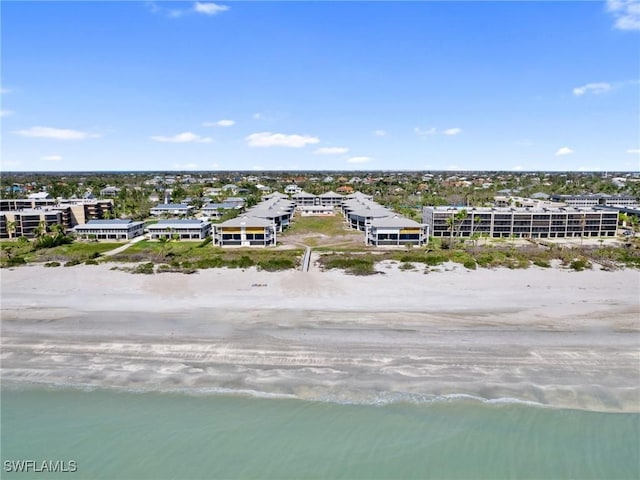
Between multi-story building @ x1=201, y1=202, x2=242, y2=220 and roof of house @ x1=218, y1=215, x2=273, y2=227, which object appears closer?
roof of house @ x1=218, y1=215, x2=273, y2=227

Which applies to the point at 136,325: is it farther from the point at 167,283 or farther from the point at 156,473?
the point at 156,473

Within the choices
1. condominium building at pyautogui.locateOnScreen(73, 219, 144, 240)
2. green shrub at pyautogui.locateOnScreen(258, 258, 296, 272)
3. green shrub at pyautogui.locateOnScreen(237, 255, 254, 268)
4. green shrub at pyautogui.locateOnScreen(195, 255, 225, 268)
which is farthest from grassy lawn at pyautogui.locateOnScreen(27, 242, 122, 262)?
green shrub at pyautogui.locateOnScreen(258, 258, 296, 272)

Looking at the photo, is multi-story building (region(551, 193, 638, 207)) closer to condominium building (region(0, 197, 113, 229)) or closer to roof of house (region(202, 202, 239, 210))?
roof of house (region(202, 202, 239, 210))

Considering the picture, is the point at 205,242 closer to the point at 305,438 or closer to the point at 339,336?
the point at 339,336

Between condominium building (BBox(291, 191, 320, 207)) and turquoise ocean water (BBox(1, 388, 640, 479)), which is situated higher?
condominium building (BBox(291, 191, 320, 207))

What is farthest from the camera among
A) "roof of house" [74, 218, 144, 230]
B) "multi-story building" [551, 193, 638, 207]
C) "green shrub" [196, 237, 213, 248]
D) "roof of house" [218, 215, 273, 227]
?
"multi-story building" [551, 193, 638, 207]
